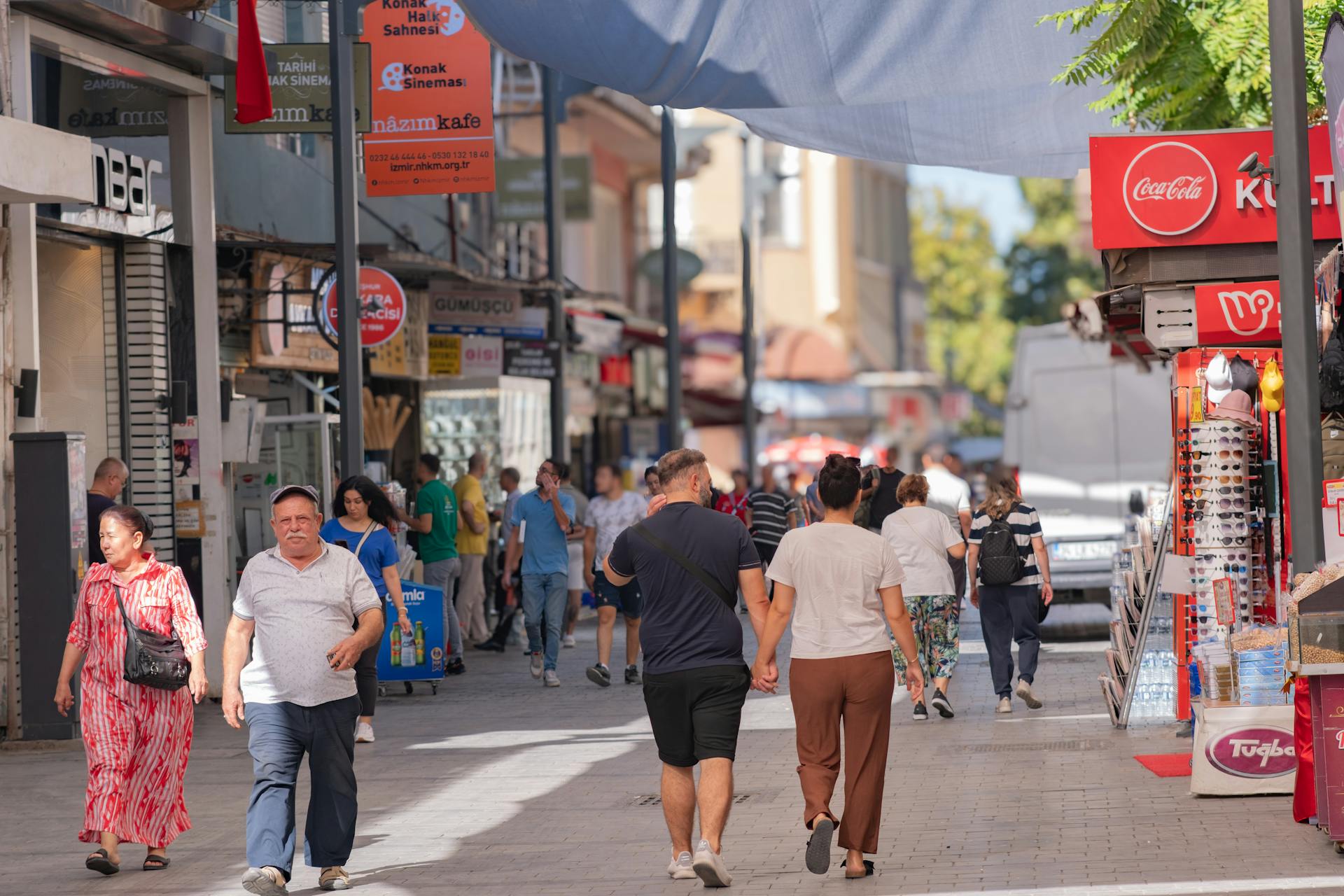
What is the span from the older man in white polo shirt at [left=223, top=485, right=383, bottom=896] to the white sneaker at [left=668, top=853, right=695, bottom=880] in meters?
1.34

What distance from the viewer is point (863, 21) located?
1074 cm

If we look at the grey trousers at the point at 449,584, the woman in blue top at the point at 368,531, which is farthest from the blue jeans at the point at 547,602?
the woman in blue top at the point at 368,531

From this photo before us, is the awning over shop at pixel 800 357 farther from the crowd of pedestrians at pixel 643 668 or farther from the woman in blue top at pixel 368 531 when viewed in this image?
the crowd of pedestrians at pixel 643 668

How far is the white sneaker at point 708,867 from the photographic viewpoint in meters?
7.76

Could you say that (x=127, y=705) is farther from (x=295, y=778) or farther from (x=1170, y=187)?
(x=1170, y=187)

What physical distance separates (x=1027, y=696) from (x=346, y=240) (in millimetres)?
6087

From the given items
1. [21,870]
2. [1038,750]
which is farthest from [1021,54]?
[21,870]

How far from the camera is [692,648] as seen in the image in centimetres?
806

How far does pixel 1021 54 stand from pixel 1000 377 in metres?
64.7

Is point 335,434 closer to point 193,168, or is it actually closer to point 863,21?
point 193,168

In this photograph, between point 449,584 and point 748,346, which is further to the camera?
point 748,346

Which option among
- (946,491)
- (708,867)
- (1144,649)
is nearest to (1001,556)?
(1144,649)

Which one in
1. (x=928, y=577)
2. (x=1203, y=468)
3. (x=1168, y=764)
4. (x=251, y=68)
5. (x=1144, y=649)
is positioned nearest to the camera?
(x=1168, y=764)

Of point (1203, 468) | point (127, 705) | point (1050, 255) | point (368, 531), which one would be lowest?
point (127, 705)
